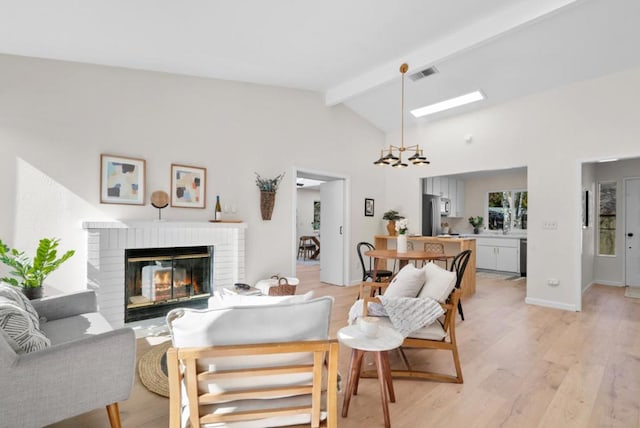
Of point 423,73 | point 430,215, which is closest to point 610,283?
point 430,215

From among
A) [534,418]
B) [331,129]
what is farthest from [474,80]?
[534,418]

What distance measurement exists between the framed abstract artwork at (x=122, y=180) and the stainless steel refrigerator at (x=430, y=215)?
524cm

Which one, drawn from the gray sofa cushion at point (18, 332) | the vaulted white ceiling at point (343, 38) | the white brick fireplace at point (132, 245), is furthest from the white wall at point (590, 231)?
the gray sofa cushion at point (18, 332)

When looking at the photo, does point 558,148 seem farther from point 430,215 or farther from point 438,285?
point 438,285

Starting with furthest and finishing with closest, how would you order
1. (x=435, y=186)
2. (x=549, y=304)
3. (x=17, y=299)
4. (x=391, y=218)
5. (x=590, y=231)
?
1. (x=435, y=186)
2. (x=391, y=218)
3. (x=590, y=231)
4. (x=549, y=304)
5. (x=17, y=299)

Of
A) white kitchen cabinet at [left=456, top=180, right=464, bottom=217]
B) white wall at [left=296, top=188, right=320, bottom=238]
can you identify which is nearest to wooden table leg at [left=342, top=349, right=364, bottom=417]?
white kitchen cabinet at [left=456, top=180, right=464, bottom=217]

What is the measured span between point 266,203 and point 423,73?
9.37 feet

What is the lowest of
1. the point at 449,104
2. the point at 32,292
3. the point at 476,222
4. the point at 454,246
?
the point at 32,292

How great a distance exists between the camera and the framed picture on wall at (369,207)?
20.4 feet

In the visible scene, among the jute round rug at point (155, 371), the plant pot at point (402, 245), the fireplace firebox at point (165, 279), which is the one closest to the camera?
the jute round rug at point (155, 371)

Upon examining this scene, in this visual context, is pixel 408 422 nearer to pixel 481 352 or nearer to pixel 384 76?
pixel 481 352

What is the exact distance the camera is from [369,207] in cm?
629

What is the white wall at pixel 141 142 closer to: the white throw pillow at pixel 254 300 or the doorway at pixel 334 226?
the doorway at pixel 334 226

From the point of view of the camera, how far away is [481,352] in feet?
9.49
